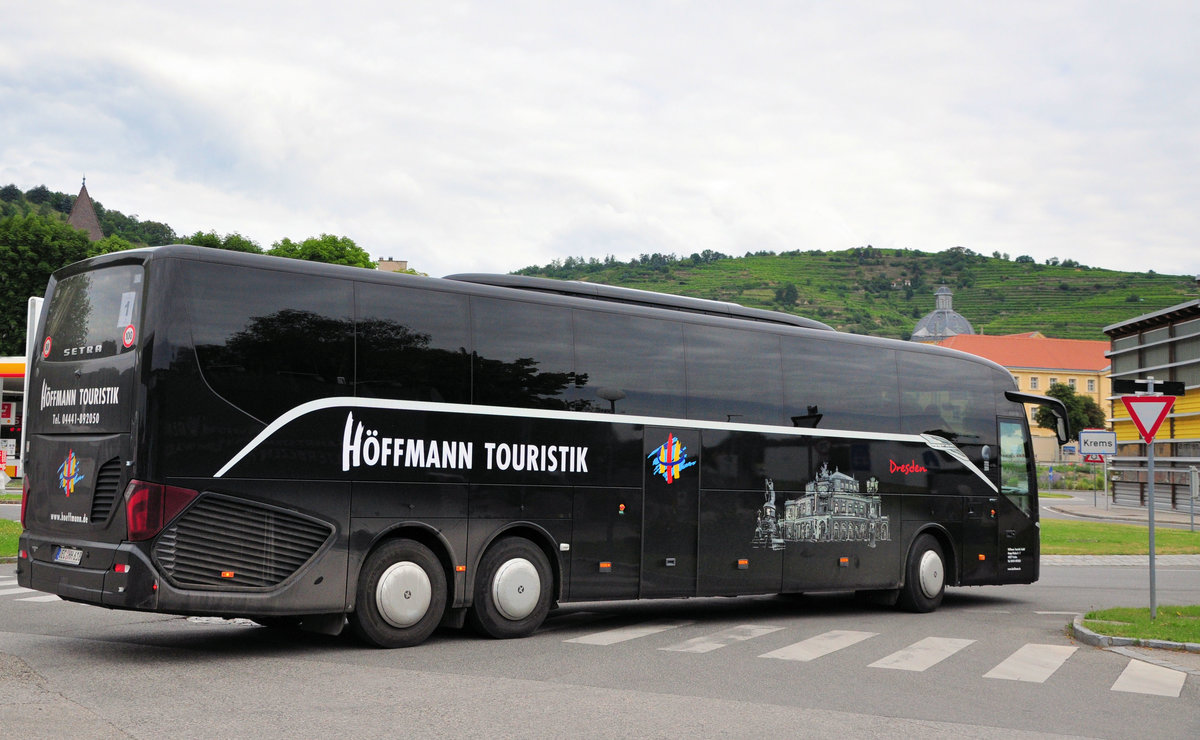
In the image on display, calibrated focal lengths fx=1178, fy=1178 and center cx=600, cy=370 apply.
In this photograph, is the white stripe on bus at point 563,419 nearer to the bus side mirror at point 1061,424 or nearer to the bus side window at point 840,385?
the bus side window at point 840,385

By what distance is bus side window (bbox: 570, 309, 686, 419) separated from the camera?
12.6 metres

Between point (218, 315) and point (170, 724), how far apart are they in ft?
12.3

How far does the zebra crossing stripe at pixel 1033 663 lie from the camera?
10336 mm

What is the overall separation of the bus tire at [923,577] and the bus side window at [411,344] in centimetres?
771

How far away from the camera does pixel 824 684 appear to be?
958 cm

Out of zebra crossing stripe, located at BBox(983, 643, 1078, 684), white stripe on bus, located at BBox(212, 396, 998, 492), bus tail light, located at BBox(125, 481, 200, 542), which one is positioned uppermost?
white stripe on bus, located at BBox(212, 396, 998, 492)

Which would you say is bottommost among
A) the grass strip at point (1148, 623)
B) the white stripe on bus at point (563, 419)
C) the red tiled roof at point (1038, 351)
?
the grass strip at point (1148, 623)

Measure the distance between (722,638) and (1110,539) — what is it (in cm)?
2445

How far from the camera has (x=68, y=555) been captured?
985 cm

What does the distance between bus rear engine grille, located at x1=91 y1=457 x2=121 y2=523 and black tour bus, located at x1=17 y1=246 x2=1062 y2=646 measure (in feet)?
0.11

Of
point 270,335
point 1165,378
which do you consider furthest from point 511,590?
point 1165,378

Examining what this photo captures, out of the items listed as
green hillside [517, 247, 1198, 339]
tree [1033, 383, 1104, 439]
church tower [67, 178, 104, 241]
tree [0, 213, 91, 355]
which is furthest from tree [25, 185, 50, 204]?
tree [1033, 383, 1104, 439]

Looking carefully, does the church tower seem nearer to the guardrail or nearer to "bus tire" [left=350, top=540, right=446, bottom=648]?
the guardrail

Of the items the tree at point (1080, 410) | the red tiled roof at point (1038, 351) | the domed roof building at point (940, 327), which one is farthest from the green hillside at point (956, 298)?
the tree at point (1080, 410)
